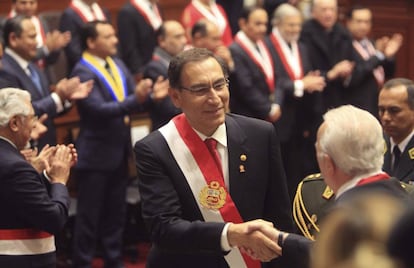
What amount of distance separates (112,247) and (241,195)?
291cm

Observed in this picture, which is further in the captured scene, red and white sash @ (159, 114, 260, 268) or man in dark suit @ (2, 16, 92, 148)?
man in dark suit @ (2, 16, 92, 148)

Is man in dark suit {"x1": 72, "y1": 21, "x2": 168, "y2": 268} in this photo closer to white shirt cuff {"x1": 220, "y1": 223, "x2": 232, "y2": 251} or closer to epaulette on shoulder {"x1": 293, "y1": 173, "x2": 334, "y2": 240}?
epaulette on shoulder {"x1": 293, "y1": 173, "x2": 334, "y2": 240}

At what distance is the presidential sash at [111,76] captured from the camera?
5.57 m

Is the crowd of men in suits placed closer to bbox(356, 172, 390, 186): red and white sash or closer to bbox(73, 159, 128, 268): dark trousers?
bbox(73, 159, 128, 268): dark trousers

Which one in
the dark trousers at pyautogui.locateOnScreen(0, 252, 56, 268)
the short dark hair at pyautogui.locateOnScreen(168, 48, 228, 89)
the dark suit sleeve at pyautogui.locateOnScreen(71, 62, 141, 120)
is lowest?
the dark trousers at pyautogui.locateOnScreen(0, 252, 56, 268)

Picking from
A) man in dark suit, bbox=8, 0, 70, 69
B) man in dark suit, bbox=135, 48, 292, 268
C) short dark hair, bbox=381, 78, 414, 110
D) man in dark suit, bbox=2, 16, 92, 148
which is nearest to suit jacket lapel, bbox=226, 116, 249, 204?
man in dark suit, bbox=135, 48, 292, 268

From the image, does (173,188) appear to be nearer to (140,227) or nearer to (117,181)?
(117,181)

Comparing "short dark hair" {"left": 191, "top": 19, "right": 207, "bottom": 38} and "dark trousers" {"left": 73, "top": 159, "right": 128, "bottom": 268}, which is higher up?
"short dark hair" {"left": 191, "top": 19, "right": 207, "bottom": 38}

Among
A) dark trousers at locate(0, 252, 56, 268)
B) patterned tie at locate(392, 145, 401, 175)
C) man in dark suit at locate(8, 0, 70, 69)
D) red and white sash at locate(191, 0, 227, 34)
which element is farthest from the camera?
red and white sash at locate(191, 0, 227, 34)

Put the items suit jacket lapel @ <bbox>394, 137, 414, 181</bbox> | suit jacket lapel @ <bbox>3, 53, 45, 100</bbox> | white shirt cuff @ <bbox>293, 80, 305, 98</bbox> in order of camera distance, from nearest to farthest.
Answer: suit jacket lapel @ <bbox>394, 137, 414, 181</bbox>
suit jacket lapel @ <bbox>3, 53, 45, 100</bbox>
white shirt cuff @ <bbox>293, 80, 305, 98</bbox>

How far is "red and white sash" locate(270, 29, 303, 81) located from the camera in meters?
6.57

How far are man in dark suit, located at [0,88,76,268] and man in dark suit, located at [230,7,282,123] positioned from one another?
8.93ft

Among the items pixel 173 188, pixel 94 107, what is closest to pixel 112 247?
pixel 94 107

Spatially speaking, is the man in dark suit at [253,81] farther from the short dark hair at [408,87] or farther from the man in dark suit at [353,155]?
the man in dark suit at [353,155]
